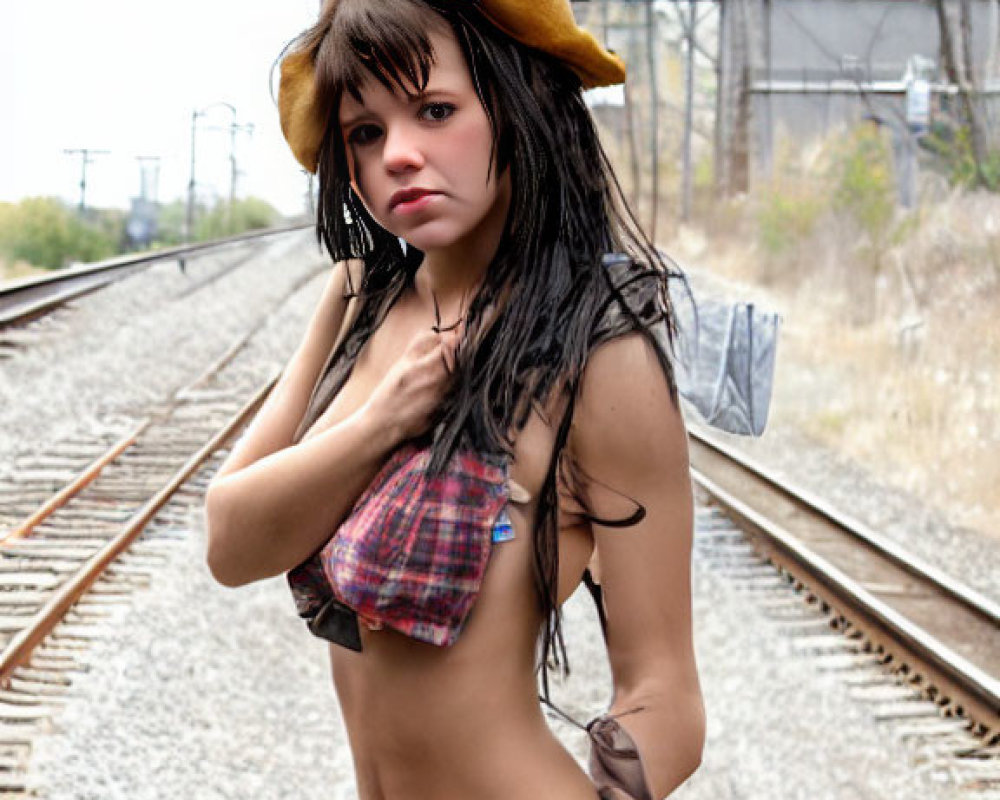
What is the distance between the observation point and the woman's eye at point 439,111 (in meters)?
1.36

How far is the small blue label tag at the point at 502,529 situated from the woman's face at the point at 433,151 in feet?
0.99

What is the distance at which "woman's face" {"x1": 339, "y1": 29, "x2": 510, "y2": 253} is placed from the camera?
1.35m

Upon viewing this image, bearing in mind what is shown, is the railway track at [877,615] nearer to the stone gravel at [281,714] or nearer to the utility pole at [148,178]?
the stone gravel at [281,714]

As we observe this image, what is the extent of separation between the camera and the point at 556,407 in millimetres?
1356

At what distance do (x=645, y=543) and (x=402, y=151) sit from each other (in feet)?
1.58

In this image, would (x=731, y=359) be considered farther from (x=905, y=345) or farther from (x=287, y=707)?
(x=905, y=345)

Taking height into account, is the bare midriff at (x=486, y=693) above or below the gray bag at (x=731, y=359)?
below

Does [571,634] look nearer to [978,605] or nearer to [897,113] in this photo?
[978,605]

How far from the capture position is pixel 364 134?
4.64ft

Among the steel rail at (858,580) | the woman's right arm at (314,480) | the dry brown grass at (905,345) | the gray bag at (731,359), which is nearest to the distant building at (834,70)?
the dry brown grass at (905,345)

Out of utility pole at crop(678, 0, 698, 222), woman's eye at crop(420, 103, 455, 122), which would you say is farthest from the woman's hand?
utility pole at crop(678, 0, 698, 222)

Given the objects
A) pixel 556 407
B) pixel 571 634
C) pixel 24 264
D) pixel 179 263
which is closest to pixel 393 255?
pixel 556 407

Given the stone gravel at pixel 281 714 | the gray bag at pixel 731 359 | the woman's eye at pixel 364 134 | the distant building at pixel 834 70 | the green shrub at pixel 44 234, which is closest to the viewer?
the woman's eye at pixel 364 134

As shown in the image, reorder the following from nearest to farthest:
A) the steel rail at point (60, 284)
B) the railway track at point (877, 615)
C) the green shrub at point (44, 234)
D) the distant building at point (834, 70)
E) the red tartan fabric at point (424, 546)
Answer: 1. the red tartan fabric at point (424, 546)
2. the railway track at point (877, 615)
3. the steel rail at point (60, 284)
4. the green shrub at point (44, 234)
5. the distant building at point (834, 70)
